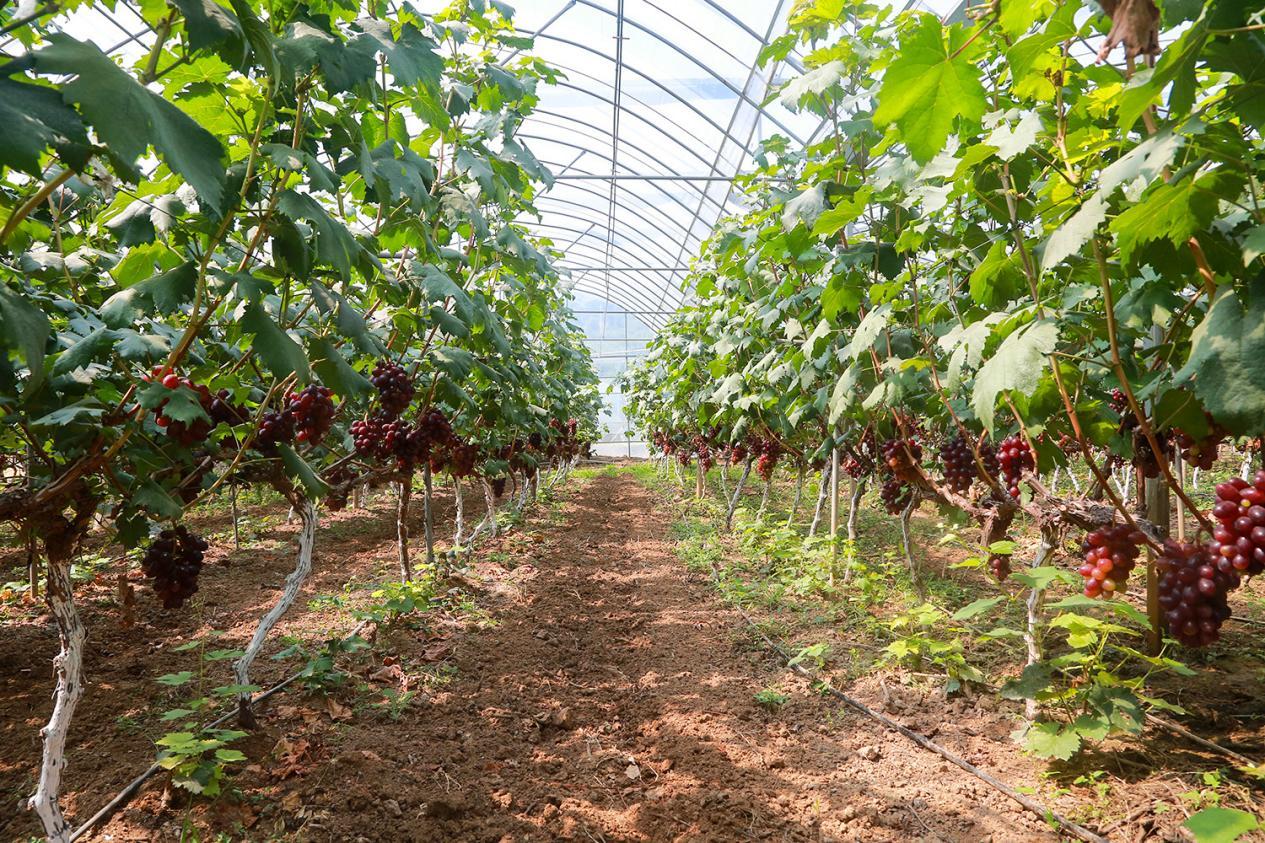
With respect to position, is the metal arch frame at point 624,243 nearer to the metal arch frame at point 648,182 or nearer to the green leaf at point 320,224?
the metal arch frame at point 648,182

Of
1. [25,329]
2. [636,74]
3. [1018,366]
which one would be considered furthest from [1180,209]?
[636,74]

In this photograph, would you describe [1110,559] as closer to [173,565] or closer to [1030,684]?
[1030,684]

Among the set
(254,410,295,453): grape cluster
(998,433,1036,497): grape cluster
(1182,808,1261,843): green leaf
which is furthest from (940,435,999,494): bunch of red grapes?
(254,410,295,453): grape cluster

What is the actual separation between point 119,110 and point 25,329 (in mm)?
445

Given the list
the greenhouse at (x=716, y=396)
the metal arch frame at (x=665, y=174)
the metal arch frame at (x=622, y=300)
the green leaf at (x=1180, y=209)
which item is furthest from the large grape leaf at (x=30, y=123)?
the metal arch frame at (x=622, y=300)

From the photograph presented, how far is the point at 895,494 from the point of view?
4.91 m

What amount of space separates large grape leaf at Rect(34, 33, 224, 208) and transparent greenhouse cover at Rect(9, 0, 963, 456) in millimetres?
3611

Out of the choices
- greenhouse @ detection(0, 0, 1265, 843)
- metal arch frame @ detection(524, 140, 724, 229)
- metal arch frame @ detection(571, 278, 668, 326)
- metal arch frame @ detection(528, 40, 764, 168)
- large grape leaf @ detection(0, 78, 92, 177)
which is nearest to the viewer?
large grape leaf @ detection(0, 78, 92, 177)

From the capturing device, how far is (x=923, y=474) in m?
3.81

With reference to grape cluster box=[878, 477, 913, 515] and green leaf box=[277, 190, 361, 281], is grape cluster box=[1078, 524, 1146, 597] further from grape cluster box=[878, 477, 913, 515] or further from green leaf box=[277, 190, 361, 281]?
grape cluster box=[878, 477, 913, 515]

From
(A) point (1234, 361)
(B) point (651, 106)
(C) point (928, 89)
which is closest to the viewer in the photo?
(A) point (1234, 361)

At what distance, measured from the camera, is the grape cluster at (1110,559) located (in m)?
1.99

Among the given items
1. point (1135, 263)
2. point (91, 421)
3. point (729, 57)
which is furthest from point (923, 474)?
point (729, 57)

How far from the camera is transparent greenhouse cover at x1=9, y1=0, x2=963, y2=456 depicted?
33.3ft
